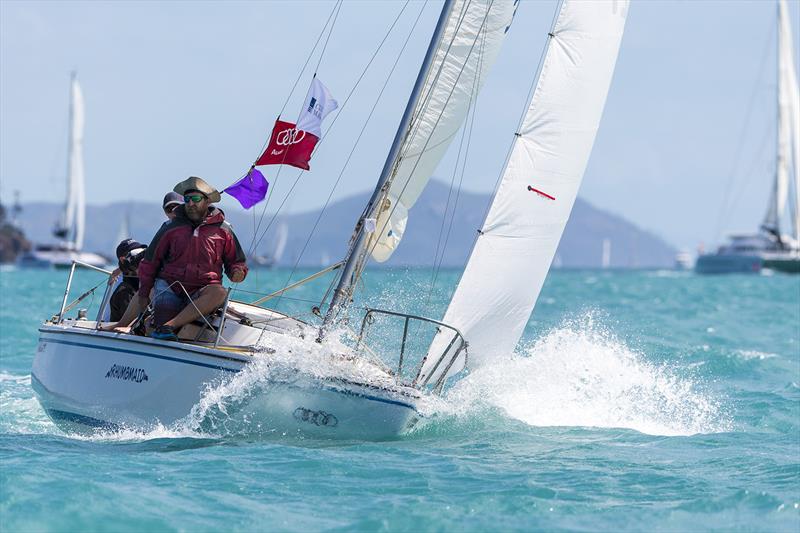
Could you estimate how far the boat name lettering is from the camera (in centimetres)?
978

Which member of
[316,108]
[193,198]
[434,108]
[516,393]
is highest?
[434,108]

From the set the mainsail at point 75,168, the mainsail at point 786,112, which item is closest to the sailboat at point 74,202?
the mainsail at point 75,168

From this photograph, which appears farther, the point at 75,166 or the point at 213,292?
the point at 75,166

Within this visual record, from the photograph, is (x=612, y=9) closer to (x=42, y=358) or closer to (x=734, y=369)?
(x=42, y=358)

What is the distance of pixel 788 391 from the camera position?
603 inches

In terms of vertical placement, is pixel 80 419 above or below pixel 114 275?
below

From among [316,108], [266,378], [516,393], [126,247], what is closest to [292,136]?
[316,108]

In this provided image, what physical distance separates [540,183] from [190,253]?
3.10 meters

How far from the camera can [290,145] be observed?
10625 mm

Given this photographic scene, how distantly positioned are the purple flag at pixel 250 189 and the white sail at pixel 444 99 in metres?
1.06

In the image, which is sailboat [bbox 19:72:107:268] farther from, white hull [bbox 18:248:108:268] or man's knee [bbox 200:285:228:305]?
man's knee [bbox 200:285:228:305]

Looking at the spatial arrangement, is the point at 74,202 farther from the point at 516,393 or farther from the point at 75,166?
the point at 516,393

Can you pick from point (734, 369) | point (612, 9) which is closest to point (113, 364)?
point (612, 9)

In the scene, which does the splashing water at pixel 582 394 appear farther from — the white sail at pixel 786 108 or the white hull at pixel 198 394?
the white sail at pixel 786 108
